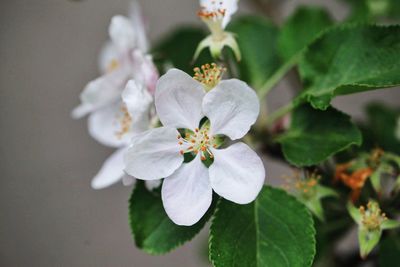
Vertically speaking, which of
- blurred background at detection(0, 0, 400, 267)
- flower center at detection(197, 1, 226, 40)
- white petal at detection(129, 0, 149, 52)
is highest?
flower center at detection(197, 1, 226, 40)

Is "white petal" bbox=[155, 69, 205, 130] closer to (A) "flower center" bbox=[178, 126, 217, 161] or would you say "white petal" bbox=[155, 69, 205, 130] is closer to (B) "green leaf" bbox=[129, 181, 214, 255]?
(A) "flower center" bbox=[178, 126, 217, 161]

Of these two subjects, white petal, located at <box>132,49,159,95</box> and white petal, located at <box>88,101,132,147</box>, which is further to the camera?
white petal, located at <box>88,101,132,147</box>

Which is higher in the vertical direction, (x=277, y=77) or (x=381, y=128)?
(x=277, y=77)

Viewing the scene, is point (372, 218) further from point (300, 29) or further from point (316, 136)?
point (300, 29)

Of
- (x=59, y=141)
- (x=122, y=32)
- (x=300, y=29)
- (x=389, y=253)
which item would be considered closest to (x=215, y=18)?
(x=122, y=32)

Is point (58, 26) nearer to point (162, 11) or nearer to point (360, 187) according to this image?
point (162, 11)

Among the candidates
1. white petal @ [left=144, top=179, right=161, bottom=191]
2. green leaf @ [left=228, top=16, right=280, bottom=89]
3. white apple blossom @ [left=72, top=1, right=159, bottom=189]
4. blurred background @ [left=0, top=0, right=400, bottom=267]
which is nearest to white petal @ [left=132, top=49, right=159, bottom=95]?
white apple blossom @ [left=72, top=1, right=159, bottom=189]
